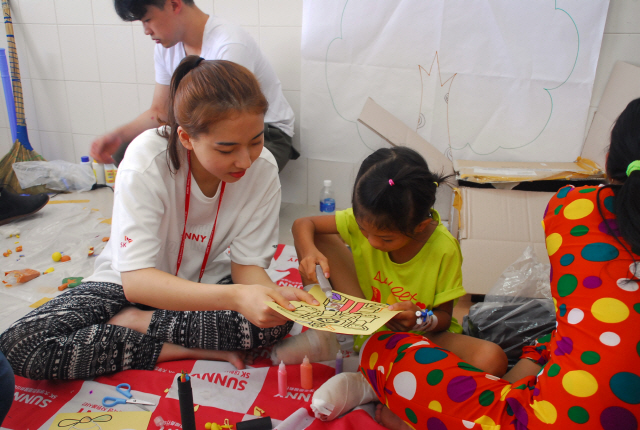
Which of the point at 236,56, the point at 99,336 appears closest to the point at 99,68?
the point at 236,56

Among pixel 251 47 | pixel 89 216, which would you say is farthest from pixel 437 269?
pixel 89 216

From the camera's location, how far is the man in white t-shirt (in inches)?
58.9

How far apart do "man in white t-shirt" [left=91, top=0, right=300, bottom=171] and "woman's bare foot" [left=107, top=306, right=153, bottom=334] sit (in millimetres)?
526

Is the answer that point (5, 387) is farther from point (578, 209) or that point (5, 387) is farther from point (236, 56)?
point (236, 56)

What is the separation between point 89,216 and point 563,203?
2008 mm

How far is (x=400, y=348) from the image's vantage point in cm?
89

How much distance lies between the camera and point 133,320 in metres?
1.11

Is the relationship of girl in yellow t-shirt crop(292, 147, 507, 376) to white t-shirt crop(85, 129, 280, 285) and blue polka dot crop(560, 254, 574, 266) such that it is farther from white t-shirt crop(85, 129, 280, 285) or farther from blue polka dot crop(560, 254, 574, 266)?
blue polka dot crop(560, 254, 574, 266)

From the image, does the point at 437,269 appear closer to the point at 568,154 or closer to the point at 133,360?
the point at 133,360

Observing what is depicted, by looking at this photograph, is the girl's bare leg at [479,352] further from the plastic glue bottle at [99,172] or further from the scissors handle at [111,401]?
the plastic glue bottle at [99,172]

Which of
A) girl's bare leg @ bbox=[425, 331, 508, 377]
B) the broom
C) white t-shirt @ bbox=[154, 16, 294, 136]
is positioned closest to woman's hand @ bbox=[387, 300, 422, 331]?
girl's bare leg @ bbox=[425, 331, 508, 377]

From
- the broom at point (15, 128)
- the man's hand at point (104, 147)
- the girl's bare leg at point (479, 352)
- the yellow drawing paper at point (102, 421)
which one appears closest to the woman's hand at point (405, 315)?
the girl's bare leg at point (479, 352)

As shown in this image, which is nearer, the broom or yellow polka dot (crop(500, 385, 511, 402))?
yellow polka dot (crop(500, 385, 511, 402))

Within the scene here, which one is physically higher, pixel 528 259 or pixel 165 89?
pixel 165 89
